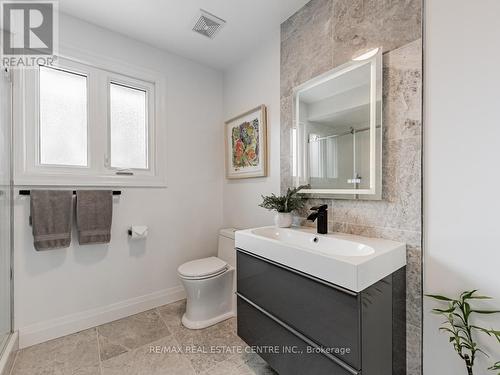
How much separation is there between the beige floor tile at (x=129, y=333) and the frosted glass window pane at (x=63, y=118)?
1.34m

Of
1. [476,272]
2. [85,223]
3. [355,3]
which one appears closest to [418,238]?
[476,272]

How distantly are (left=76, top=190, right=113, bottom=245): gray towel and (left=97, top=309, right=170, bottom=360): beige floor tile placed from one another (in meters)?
0.70

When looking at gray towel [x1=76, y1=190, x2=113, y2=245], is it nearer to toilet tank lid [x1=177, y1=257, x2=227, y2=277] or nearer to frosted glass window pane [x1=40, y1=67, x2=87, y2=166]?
frosted glass window pane [x1=40, y1=67, x2=87, y2=166]

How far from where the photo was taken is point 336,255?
1010mm

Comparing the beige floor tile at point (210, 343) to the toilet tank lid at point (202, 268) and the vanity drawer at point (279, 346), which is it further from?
the toilet tank lid at point (202, 268)

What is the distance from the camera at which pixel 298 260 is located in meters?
1.11

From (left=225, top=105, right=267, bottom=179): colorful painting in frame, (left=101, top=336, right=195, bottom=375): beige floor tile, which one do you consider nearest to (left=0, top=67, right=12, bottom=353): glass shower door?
(left=101, top=336, right=195, bottom=375): beige floor tile

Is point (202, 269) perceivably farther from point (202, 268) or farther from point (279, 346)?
point (279, 346)

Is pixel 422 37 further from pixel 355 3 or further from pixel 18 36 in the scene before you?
pixel 18 36

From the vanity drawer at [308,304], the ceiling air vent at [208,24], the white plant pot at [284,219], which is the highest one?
the ceiling air vent at [208,24]

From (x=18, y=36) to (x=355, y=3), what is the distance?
2290 mm

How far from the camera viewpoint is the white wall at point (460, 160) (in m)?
0.98

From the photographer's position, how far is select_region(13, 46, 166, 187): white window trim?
166 centimetres

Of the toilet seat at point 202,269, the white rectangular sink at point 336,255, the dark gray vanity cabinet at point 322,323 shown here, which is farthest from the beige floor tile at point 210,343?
the white rectangular sink at point 336,255
